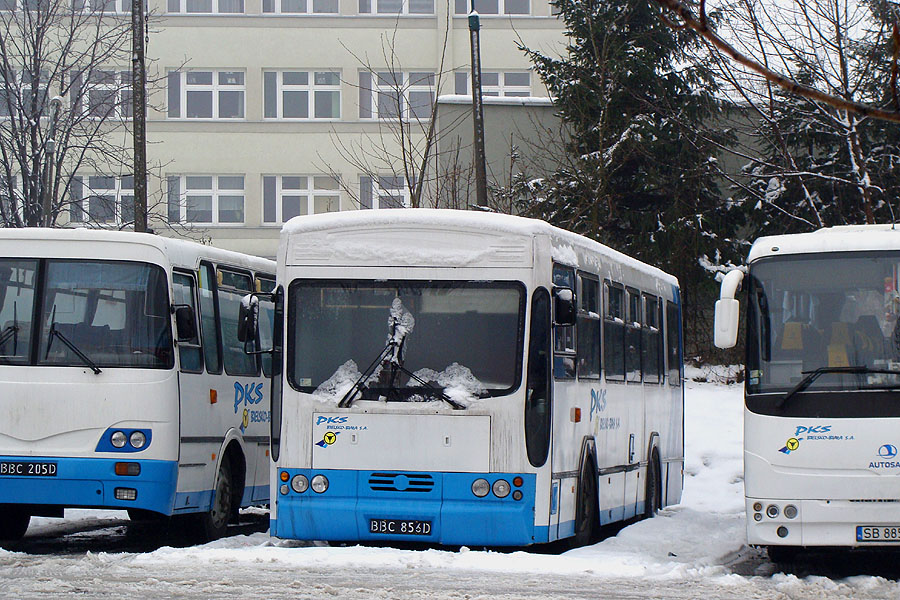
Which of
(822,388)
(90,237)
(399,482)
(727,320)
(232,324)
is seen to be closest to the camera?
(822,388)

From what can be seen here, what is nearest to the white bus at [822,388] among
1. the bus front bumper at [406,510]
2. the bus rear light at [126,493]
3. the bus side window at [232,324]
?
the bus front bumper at [406,510]

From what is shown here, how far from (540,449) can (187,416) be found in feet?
11.4

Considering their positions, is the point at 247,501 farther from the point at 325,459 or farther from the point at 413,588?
the point at 413,588

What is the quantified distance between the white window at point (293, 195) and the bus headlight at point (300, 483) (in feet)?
111

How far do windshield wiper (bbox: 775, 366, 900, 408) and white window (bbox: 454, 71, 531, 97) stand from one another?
115 ft

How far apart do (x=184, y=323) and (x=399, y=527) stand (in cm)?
284

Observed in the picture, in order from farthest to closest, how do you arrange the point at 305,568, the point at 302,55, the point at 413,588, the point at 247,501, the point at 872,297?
the point at 302,55 < the point at 247,501 < the point at 872,297 < the point at 305,568 < the point at 413,588

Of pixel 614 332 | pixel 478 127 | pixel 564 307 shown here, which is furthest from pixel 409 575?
pixel 478 127

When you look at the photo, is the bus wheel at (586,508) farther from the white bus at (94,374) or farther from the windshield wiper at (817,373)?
the white bus at (94,374)

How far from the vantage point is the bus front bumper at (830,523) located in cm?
1088

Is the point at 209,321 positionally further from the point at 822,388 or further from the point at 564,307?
the point at 822,388

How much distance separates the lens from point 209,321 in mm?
14211

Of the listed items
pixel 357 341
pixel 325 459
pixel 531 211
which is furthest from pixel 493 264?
pixel 531 211

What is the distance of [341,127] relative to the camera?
45.2 metres
